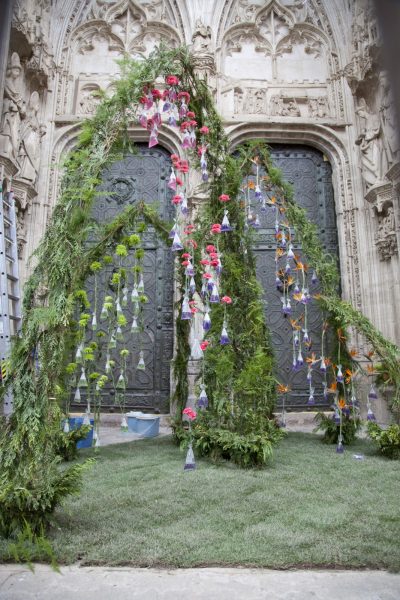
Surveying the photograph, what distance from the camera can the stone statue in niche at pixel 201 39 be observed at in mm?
9203

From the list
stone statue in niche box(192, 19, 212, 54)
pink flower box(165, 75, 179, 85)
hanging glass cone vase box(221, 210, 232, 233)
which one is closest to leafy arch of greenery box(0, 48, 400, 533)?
pink flower box(165, 75, 179, 85)

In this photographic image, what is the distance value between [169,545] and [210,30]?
9886 millimetres

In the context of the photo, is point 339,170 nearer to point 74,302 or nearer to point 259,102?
point 259,102

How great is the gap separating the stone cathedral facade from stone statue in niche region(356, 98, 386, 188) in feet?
0.07

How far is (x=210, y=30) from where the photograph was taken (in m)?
9.43

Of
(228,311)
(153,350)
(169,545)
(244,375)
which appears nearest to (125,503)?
(169,545)

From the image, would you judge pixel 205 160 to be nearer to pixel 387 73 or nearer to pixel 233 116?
pixel 387 73

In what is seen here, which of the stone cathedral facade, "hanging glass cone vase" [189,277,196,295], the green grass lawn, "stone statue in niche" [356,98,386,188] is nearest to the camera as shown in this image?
the green grass lawn

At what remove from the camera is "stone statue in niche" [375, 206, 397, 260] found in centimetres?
773

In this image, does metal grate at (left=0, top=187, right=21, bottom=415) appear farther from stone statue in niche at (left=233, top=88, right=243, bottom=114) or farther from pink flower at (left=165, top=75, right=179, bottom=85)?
stone statue in niche at (left=233, top=88, right=243, bottom=114)

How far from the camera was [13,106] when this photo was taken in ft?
25.1

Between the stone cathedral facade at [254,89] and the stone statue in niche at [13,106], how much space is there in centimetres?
3

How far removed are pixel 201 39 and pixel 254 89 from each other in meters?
1.47

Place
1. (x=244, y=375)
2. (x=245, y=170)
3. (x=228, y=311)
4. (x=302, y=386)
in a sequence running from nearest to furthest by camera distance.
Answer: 1. (x=244, y=375)
2. (x=228, y=311)
3. (x=245, y=170)
4. (x=302, y=386)
